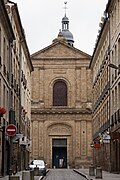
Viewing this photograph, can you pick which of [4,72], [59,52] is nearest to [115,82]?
[4,72]

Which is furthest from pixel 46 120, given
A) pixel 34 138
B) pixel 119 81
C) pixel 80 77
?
pixel 119 81

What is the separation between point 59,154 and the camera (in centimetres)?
8488

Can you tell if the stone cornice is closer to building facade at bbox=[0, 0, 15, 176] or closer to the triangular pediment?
the triangular pediment

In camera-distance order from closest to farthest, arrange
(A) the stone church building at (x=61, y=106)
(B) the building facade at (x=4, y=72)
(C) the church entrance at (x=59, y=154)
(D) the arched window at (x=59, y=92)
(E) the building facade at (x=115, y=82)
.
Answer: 1. (B) the building facade at (x=4, y=72)
2. (E) the building facade at (x=115, y=82)
3. (A) the stone church building at (x=61, y=106)
4. (C) the church entrance at (x=59, y=154)
5. (D) the arched window at (x=59, y=92)

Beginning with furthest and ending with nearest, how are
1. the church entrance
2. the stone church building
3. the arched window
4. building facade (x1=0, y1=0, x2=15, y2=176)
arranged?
the arched window, the church entrance, the stone church building, building facade (x1=0, y1=0, x2=15, y2=176)

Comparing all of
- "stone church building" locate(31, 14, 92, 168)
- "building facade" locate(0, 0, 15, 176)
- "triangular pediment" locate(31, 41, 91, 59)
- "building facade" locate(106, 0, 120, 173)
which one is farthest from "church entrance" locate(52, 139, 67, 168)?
"building facade" locate(0, 0, 15, 176)

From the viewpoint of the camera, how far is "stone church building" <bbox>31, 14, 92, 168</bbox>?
82.4m

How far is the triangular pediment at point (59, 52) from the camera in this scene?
282ft

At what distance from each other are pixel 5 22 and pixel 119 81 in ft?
31.6

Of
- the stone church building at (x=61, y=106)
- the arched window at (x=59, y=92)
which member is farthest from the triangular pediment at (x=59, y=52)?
the arched window at (x=59, y=92)

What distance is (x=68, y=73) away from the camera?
85.8 meters

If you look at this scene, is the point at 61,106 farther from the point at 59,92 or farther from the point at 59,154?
the point at 59,154

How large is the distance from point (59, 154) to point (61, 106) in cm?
722

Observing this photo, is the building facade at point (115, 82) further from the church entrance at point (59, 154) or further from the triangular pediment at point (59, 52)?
the triangular pediment at point (59, 52)
